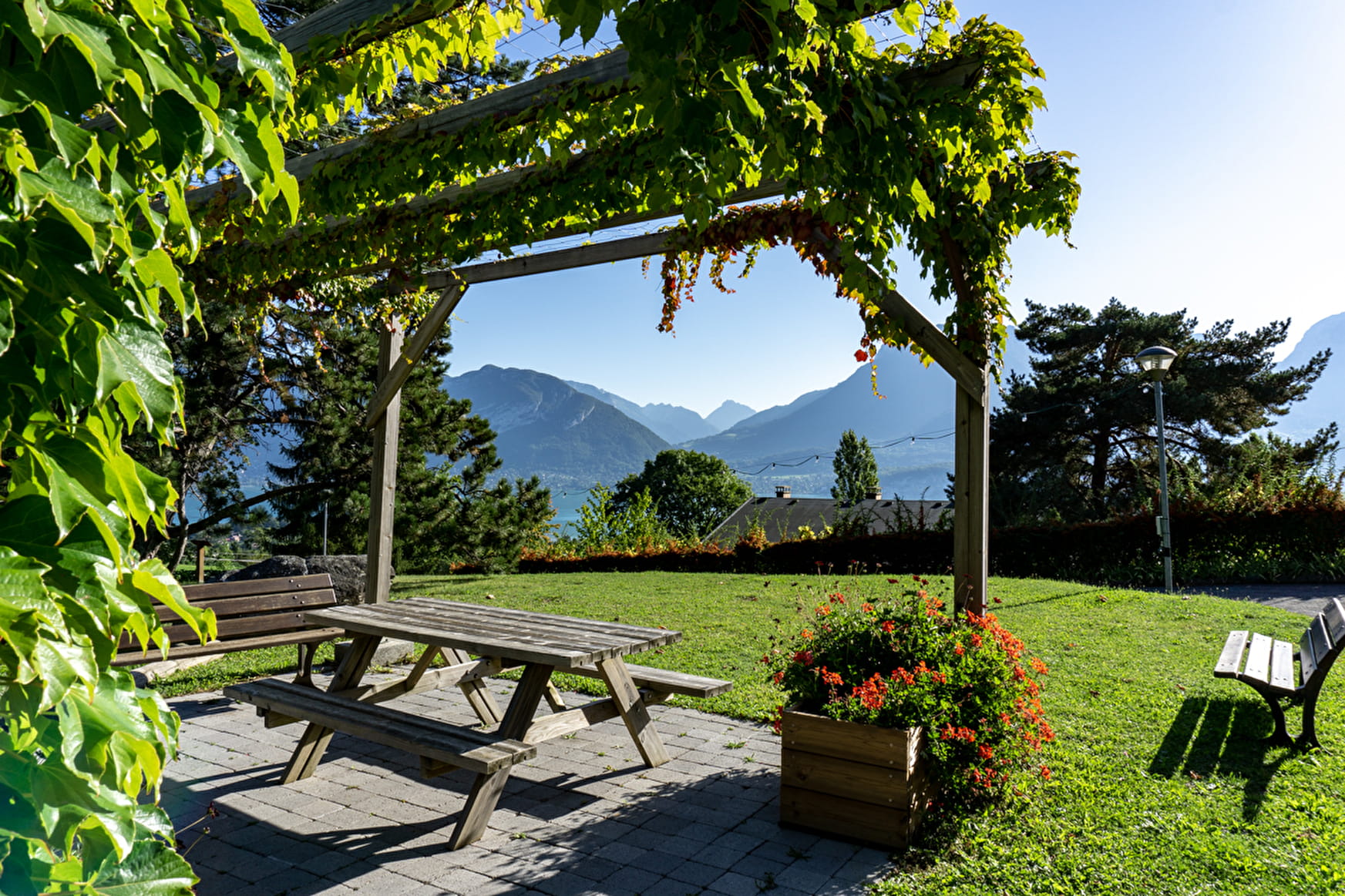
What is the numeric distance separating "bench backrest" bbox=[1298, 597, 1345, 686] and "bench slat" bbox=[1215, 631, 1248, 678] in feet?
1.02

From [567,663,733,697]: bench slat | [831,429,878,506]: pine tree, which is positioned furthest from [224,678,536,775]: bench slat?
[831,429,878,506]: pine tree

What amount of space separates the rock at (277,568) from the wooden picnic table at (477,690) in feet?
17.2

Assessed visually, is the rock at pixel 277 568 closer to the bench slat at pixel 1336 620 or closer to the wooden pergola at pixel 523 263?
the wooden pergola at pixel 523 263

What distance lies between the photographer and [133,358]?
1.08 m

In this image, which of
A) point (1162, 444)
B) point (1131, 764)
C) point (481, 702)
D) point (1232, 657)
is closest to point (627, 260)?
point (481, 702)

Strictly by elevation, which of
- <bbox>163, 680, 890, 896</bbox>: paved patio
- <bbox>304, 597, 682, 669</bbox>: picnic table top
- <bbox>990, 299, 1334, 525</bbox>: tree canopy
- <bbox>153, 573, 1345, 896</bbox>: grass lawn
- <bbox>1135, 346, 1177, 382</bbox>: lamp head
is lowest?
<bbox>163, 680, 890, 896</bbox>: paved patio

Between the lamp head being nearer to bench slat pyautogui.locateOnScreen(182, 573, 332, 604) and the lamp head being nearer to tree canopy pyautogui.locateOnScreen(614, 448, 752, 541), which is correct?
bench slat pyautogui.locateOnScreen(182, 573, 332, 604)

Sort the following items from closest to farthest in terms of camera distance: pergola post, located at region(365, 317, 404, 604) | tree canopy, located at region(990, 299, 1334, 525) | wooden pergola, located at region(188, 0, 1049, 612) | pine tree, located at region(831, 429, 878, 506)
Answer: wooden pergola, located at region(188, 0, 1049, 612) < pergola post, located at region(365, 317, 404, 604) < tree canopy, located at region(990, 299, 1334, 525) < pine tree, located at region(831, 429, 878, 506)

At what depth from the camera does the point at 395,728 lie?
143 inches

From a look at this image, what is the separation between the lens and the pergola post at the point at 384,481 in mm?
6816

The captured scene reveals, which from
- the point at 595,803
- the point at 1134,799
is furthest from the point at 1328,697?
the point at 595,803

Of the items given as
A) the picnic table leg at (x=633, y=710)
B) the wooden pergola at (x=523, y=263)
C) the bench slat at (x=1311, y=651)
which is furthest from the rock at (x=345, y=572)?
the bench slat at (x=1311, y=651)

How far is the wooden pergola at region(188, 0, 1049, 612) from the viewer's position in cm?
383

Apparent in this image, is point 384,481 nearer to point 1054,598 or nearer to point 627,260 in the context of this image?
point 627,260
